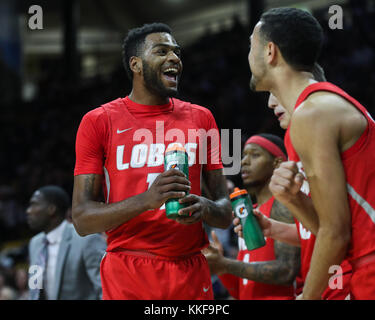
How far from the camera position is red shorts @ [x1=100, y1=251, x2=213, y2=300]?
2.38 metres

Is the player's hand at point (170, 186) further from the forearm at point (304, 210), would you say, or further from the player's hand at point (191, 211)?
the forearm at point (304, 210)

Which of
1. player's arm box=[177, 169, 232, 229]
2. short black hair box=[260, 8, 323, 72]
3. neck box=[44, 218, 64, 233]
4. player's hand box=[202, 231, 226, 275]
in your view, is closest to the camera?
short black hair box=[260, 8, 323, 72]

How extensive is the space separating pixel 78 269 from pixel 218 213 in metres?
2.05

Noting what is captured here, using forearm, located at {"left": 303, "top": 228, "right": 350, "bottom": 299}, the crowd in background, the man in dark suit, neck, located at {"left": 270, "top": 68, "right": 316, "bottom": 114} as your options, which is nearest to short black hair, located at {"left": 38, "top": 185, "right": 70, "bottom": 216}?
the man in dark suit

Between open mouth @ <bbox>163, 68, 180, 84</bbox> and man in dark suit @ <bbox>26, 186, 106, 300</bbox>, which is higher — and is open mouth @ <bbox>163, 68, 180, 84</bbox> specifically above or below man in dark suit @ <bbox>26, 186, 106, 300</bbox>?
above

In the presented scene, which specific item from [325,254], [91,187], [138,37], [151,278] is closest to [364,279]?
[325,254]

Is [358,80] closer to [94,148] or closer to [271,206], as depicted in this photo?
[271,206]

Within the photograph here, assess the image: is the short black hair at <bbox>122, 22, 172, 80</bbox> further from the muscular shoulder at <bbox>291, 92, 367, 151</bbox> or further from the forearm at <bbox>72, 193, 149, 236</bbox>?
the muscular shoulder at <bbox>291, 92, 367, 151</bbox>

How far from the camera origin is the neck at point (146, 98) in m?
2.67

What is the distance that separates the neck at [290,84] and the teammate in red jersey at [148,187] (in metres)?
0.55

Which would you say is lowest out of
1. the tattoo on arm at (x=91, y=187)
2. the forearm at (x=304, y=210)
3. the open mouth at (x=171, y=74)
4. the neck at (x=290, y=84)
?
the forearm at (x=304, y=210)

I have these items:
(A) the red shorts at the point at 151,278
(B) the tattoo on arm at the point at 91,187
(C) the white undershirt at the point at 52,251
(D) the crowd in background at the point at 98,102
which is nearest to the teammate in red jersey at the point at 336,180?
(A) the red shorts at the point at 151,278

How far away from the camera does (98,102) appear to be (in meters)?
13.9

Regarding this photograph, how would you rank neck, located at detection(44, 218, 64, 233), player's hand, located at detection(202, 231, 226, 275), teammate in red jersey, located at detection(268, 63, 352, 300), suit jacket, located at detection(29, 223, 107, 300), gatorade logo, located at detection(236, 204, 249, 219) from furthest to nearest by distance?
neck, located at detection(44, 218, 64, 233), suit jacket, located at detection(29, 223, 107, 300), player's hand, located at detection(202, 231, 226, 275), gatorade logo, located at detection(236, 204, 249, 219), teammate in red jersey, located at detection(268, 63, 352, 300)
